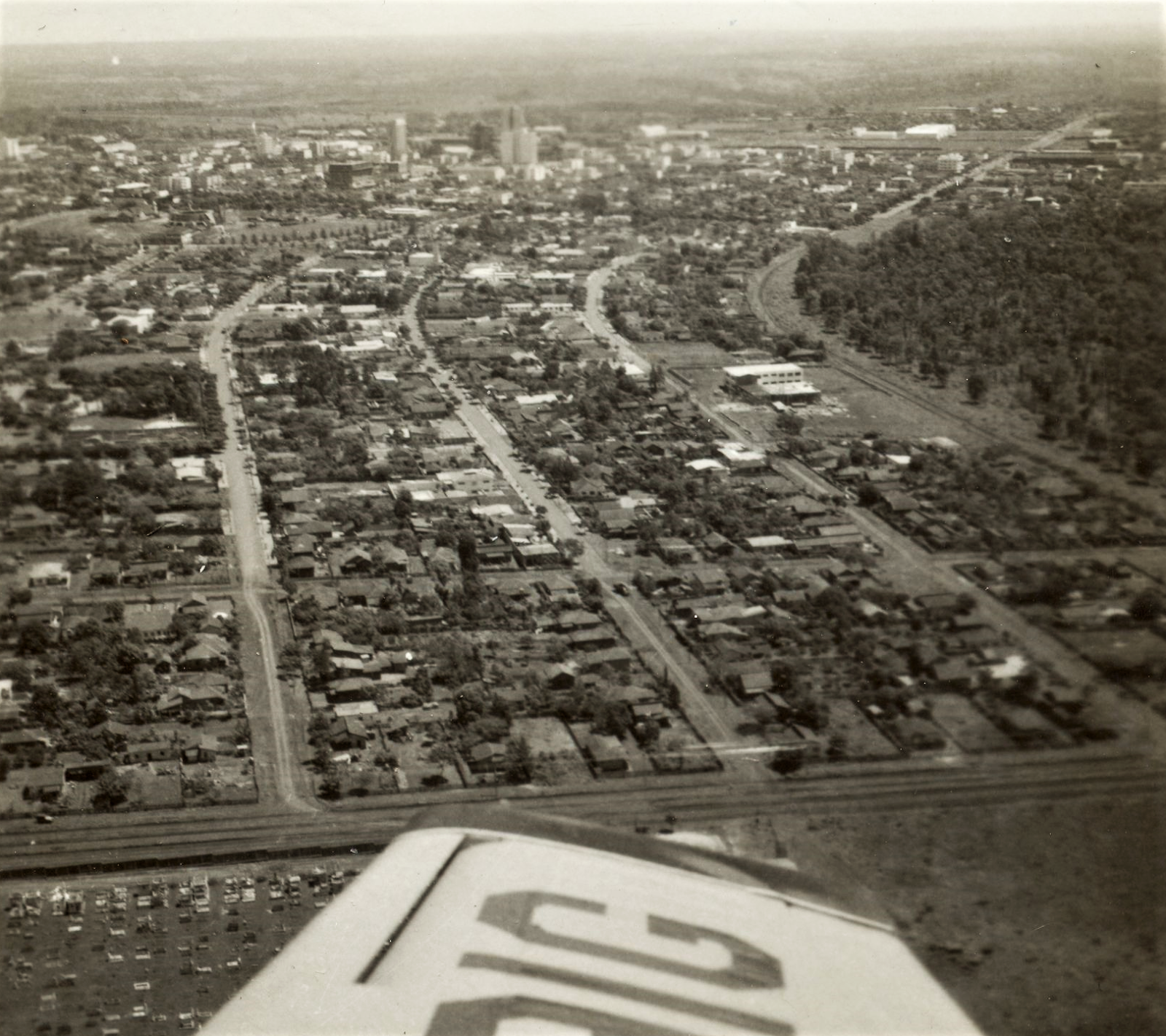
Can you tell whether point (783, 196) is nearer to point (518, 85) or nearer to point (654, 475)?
point (518, 85)

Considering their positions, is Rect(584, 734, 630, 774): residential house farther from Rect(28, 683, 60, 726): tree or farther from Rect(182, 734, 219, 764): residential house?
Rect(28, 683, 60, 726): tree

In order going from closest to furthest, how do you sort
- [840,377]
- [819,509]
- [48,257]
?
[819,509], [840,377], [48,257]

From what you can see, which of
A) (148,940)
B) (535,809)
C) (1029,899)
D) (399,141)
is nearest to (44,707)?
(148,940)

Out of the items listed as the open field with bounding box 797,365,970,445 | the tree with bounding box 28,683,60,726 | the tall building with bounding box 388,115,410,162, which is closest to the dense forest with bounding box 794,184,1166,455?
the open field with bounding box 797,365,970,445

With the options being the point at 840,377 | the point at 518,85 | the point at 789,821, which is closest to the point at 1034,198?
the point at 840,377

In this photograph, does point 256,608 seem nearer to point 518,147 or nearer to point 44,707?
point 44,707

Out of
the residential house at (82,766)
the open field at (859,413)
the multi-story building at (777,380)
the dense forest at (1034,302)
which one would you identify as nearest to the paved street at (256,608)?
the residential house at (82,766)
